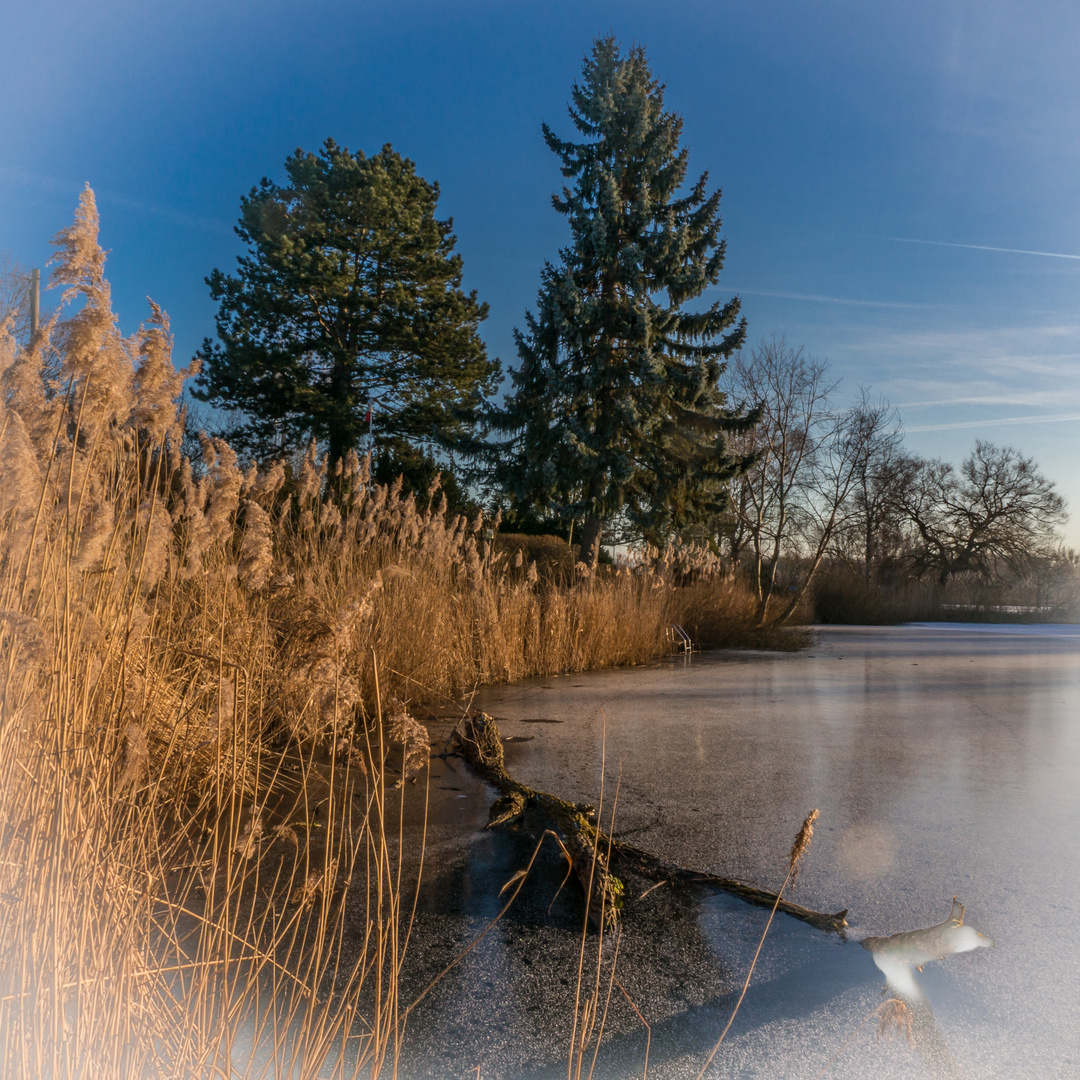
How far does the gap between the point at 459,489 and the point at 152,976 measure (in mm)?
15985

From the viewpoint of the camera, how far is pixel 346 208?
720 inches

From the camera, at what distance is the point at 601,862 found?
1943mm

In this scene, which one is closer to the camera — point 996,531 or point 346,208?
point 346,208

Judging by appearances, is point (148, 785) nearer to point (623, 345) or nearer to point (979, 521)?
point (623, 345)

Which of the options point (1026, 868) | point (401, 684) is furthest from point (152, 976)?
point (401, 684)

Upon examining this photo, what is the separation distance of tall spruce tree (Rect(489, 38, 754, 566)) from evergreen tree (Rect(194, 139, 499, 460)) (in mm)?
2557

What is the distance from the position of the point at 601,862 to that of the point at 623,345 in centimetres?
1393

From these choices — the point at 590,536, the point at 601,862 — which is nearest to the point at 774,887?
the point at 601,862

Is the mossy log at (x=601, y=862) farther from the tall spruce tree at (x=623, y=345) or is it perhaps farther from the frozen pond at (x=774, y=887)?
the tall spruce tree at (x=623, y=345)

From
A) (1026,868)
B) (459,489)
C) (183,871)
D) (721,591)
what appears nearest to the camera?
(183,871)

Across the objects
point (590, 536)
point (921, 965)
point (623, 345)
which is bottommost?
point (921, 965)

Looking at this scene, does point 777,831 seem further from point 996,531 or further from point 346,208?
point 996,531

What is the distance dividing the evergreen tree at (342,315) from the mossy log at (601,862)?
1432 cm

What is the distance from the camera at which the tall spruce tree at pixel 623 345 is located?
14.4 metres
